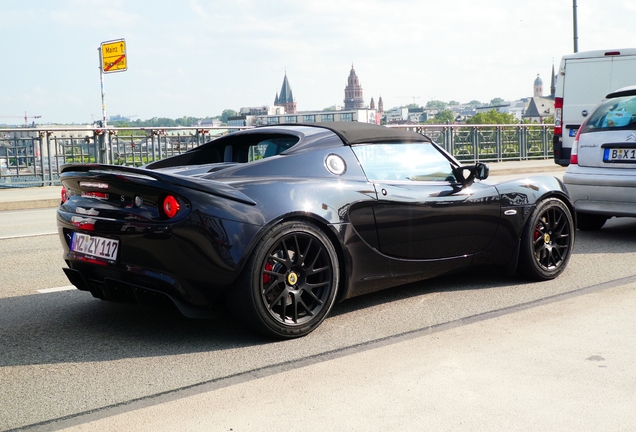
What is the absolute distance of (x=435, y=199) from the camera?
17.9 feet

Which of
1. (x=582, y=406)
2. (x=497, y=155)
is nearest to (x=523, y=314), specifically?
(x=582, y=406)

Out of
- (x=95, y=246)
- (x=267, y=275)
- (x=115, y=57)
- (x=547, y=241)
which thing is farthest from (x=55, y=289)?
(x=115, y=57)

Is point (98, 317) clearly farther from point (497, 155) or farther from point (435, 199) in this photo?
point (497, 155)

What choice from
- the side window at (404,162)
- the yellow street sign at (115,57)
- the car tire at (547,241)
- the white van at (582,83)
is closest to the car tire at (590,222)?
the car tire at (547,241)

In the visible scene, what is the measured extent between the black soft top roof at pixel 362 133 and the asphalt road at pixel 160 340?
3.65ft

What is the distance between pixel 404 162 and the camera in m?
5.48

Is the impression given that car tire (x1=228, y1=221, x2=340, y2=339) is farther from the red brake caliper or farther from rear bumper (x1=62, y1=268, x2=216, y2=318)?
rear bumper (x1=62, y1=268, x2=216, y2=318)

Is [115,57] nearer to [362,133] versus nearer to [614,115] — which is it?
[614,115]

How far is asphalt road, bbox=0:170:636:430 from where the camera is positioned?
368cm

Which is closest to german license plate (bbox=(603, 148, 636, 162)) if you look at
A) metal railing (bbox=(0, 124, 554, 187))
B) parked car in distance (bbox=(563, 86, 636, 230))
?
parked car in distance (bbox=(563, 86, 636, 230))

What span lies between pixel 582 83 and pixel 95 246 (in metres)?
13.4

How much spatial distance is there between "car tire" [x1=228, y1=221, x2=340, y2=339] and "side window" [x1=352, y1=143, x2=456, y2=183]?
75 centimetres

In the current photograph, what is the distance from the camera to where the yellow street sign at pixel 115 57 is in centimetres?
3011

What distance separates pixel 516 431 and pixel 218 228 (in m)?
1.90
